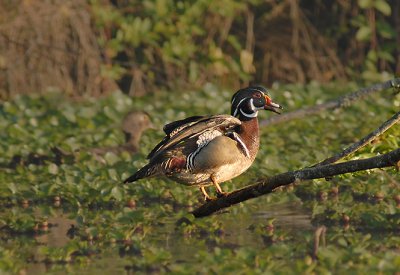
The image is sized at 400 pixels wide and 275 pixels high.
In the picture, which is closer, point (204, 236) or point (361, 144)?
point (361, 144)

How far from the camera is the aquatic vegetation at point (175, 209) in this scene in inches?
246

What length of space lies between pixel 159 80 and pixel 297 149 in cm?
532

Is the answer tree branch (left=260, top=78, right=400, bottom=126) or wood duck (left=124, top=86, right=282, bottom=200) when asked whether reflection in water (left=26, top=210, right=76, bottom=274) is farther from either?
tree branch (left=260, top=78, right=400, bottom=126)

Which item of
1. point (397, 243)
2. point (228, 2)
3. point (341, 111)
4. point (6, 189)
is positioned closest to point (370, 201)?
point (397, 243)

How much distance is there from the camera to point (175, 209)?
8367 mm

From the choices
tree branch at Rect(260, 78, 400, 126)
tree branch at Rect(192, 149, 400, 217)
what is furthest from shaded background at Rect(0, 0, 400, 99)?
tree branch at Rect(192, 149, 400, 217)

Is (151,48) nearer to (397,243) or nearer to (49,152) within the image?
(49,152)

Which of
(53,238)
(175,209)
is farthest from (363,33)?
(53,238)

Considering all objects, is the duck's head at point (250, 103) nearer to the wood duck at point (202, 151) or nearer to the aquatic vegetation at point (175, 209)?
the wood duck at point (202, 151)

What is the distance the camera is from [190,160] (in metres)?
6.87

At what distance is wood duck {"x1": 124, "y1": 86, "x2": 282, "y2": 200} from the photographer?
22.3 feet

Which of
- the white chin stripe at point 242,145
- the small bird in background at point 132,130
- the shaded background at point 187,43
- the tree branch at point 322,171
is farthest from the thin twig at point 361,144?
the shaded background at point 187,43

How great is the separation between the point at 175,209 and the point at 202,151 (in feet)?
5.16

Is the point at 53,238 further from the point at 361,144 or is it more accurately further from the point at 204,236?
the point at 361,144
